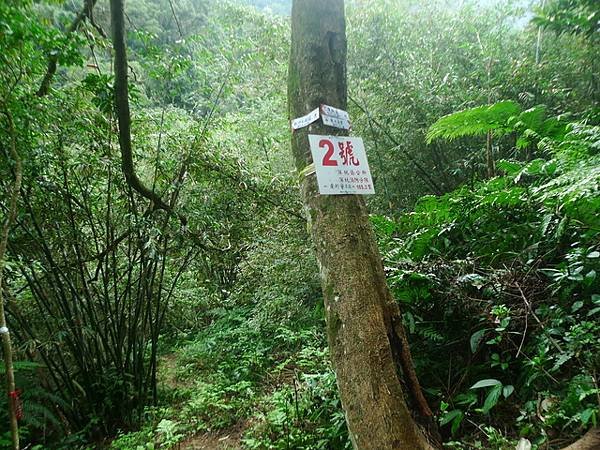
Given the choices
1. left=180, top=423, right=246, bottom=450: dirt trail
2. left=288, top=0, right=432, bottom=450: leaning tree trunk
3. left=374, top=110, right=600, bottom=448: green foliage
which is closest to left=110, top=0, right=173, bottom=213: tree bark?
left=288, top=0, right=432, bottom=450: leaning tree trunk

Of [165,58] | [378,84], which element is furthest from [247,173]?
[378,84]

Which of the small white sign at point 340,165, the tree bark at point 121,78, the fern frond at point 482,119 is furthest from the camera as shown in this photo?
the fern frond at point 482,119

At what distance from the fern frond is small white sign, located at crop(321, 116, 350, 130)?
1832mm

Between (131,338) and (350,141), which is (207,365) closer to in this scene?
(131,338)

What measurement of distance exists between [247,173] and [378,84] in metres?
1.95

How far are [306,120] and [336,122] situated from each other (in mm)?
127

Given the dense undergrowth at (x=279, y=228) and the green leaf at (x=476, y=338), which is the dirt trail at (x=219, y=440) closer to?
the dense undergrowth at (x=279, y=228)

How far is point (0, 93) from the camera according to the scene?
2010mm

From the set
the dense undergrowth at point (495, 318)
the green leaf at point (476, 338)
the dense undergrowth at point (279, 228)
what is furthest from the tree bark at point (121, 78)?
the green leaf at point (476, 338)

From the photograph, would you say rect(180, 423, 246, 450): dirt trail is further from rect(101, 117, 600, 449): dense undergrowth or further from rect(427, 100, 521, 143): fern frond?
rect(427, 100, 521, 143): fern frond

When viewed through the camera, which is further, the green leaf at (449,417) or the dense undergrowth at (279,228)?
the dense undergrowth at (279,228)

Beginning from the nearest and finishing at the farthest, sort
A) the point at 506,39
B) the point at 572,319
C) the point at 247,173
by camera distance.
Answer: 1. the point at 572,319
2. the point at 247,173
3. the point at 506,39

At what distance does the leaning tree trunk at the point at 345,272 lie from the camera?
1164mm

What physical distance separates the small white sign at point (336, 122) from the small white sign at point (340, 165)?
54 millimetres
